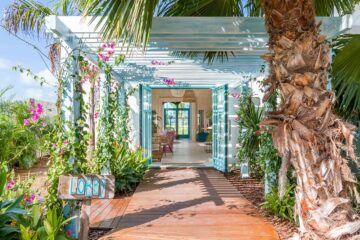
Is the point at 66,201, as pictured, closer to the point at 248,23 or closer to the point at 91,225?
the point at 91,225

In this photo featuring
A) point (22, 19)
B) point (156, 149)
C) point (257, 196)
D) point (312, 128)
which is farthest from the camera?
point (156, 149)

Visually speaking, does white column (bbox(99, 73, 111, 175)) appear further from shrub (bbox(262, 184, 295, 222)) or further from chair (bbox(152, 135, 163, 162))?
chair (bbox(152, 135, 163, 162))

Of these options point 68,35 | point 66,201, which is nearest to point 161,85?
point 68,35

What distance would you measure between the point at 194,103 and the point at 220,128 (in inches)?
377

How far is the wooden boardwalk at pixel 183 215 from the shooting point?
3.19 m

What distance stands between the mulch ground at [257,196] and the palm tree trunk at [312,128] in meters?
1.01

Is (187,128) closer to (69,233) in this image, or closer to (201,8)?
(201,8)

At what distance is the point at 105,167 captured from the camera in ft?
15.9

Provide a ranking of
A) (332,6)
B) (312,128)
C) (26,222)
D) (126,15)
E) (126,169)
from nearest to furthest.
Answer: (312,128), (126,15), (26,222), (332,6), (126,169)

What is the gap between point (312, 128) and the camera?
223 cm

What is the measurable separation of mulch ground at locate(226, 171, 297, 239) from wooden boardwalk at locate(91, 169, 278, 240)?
11cm

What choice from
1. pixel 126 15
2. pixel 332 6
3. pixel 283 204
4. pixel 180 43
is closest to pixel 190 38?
pixel 180 43

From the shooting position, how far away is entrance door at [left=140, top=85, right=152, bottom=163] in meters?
7.77

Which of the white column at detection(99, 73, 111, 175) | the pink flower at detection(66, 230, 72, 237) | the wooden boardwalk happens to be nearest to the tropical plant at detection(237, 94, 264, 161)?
the wooden boardwalk
